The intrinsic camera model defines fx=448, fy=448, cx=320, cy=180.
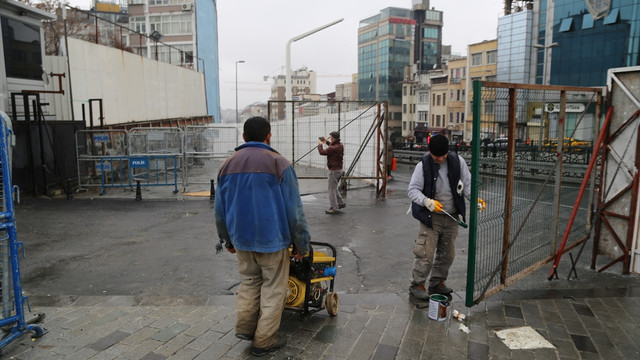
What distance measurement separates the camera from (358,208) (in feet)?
36.8

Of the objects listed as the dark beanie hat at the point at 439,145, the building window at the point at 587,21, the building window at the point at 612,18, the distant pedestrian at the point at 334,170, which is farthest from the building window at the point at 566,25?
the dark beanie hat at the point at 439,145

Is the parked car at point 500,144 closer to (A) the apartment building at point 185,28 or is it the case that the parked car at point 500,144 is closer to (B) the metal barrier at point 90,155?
(B) the metal barrier at point 90,155

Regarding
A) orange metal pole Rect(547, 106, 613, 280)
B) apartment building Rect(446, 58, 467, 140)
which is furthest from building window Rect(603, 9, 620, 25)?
orange metal pole Rect(547, 106, 613, 280)

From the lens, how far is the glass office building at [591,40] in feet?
136

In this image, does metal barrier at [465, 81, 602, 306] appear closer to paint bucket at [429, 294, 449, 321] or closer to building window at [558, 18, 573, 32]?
paint bucket at [429, 294, 449, 321]

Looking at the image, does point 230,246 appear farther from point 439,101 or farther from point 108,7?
point 108,7

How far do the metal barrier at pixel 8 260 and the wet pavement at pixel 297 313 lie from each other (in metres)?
0.17

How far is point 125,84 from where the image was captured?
69.7 ft

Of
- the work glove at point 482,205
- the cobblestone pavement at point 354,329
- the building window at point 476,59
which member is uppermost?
the building window at point 476,59

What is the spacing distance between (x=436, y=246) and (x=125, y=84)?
65.8 ft

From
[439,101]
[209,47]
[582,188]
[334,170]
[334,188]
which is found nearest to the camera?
[582,188]

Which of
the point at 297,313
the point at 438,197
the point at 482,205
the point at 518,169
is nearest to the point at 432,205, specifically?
the point at 438,197

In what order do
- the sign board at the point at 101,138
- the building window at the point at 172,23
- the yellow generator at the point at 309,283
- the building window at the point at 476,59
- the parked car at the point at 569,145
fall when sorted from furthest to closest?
the building window at the point at 476,59, the building window at the point at 172,23, the sign board at the point at 101,138, the parked car at the point at 569,145, the yellow generator at the point at 309,283

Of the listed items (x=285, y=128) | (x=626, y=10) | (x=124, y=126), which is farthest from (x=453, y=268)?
(x=626, y=10)
